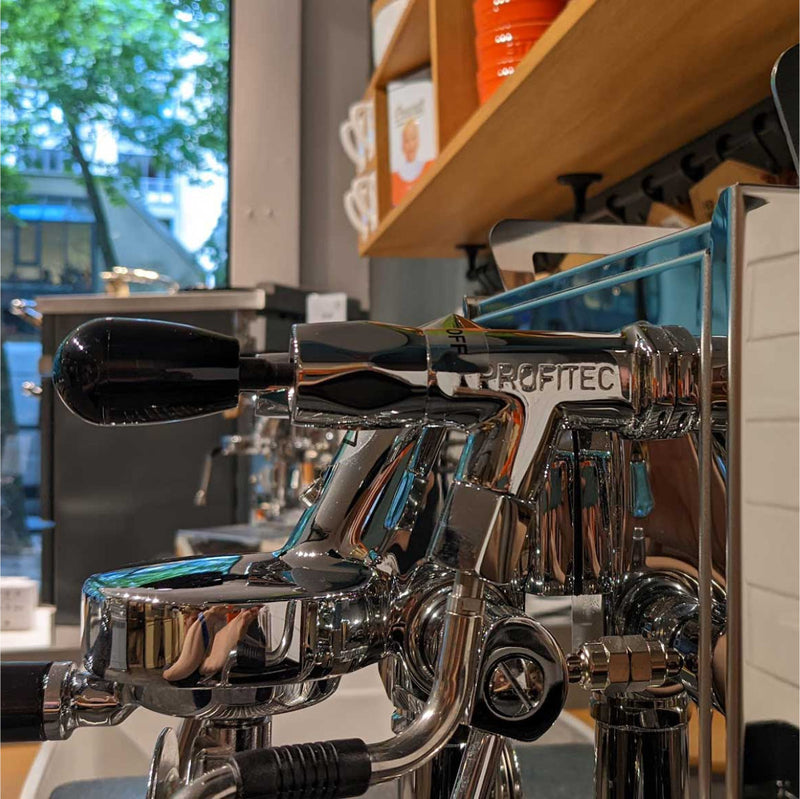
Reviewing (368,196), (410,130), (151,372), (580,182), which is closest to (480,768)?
(151,372)

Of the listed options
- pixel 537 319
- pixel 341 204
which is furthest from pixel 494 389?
pixel 341 204

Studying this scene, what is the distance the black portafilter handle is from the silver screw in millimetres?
103

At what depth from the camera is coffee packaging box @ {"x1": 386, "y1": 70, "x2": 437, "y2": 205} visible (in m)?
1.15

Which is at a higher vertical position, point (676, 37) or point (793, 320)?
point (676, 37)

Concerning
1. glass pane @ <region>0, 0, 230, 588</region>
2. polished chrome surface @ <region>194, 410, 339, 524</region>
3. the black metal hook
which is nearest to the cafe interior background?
the black metal hook

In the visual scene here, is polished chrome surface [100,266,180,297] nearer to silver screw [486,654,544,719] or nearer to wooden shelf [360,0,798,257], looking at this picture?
wooden shelf [360,0,798,257]

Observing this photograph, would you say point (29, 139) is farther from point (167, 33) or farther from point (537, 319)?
point (537, 319)

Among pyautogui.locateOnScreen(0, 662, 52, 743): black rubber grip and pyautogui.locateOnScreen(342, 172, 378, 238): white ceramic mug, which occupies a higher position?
pyautogui.locateOnScreen(342, 172, 378, 238): white ceramic mug

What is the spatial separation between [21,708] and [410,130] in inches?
39.2

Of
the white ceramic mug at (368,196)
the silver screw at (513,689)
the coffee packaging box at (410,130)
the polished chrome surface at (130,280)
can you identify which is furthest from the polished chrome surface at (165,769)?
the polished chrome surface at (130,280)

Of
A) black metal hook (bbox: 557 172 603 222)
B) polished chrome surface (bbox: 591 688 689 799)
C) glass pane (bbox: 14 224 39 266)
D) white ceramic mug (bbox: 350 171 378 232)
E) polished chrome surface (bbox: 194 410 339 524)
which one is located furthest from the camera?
glass pane (bbox: 14 224 39 266)

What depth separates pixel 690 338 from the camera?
0.97 feet

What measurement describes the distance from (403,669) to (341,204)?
2304 mm

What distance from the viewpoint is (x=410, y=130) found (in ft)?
3.92
